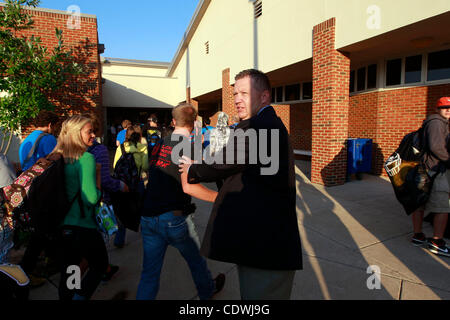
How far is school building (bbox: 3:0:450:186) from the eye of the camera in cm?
589

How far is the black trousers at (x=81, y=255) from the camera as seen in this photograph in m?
2.29

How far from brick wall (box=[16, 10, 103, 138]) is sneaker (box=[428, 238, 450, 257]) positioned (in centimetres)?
900

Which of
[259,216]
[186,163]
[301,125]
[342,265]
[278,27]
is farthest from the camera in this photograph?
[301,125]

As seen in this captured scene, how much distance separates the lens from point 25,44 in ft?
20.7

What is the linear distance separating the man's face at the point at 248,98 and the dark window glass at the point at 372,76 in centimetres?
829

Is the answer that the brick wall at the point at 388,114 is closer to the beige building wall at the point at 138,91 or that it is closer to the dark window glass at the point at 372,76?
the dark window glass at the point at 372,76

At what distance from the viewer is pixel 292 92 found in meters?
12.5

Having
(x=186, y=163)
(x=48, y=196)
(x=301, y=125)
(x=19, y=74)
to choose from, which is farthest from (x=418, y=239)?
(x=301, y=125)

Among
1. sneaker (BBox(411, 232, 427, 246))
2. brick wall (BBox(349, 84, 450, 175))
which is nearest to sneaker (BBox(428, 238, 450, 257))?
sneaker (BBox(411, 232, 427, 246))

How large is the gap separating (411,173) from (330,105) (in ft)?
11.7

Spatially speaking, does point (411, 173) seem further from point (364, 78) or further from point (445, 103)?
point (364, 78)

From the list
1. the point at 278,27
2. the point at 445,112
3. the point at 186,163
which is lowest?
the point at 186,163

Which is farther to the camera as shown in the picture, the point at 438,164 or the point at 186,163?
the point at 438,164

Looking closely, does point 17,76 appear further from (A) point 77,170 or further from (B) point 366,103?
(B) point 366,103
